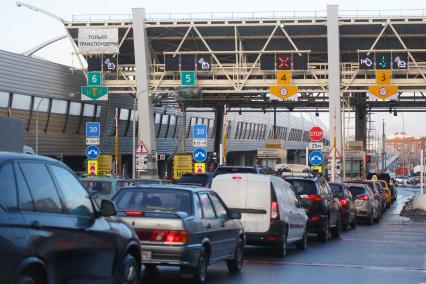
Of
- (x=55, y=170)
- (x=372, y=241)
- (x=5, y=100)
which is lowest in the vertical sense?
(x=372, y=241)

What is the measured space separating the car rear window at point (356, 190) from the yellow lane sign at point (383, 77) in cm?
1999

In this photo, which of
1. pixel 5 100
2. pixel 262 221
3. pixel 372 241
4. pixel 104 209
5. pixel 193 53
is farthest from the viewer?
pixel 193 53

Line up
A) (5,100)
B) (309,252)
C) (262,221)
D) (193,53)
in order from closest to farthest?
(262,221)
(309,252)
(5,100)
(193,53)

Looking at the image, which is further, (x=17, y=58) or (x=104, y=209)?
(x=17, y=58)

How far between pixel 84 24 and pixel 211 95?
485 inches

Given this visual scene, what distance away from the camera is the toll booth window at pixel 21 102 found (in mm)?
52062

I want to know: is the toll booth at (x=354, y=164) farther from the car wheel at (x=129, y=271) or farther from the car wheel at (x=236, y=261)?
the car wheel at (x=129, y=271)

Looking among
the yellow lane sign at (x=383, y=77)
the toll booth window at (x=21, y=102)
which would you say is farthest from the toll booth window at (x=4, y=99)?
the yellow lane sign at (x=383, y=77)

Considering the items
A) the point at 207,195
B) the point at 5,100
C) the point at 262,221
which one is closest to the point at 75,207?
the point at 207,195

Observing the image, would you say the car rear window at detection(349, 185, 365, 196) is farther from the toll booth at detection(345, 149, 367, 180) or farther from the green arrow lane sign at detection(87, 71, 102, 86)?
the toll booth at detection(345, 149, 367, 180)

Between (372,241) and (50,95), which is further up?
(50,95)

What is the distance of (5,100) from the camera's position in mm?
50969

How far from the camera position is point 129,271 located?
33.4ft

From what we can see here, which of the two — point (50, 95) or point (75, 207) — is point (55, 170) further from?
point (50, 95)
